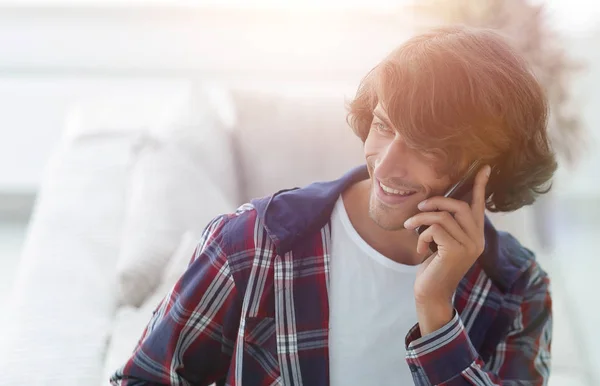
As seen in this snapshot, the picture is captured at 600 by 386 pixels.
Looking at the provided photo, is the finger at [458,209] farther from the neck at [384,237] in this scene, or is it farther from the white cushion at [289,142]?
the white cushion at [289,142]

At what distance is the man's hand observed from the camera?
0.84m

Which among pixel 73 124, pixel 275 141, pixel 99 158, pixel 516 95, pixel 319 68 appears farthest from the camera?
pixel 319 68

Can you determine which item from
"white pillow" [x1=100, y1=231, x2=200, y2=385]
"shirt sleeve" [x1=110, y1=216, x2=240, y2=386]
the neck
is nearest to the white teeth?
the neck

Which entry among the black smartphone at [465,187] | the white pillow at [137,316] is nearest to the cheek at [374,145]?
the black smartphone at [465,187]

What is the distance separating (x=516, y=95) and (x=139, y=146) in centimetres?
101

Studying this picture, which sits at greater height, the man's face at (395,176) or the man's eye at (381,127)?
the man's eye at (381,127)

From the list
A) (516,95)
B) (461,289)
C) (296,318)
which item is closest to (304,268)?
(296,318)

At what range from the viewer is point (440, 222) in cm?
84

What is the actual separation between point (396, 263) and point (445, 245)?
124 mm

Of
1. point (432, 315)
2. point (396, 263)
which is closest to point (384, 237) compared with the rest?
point (396, 263)

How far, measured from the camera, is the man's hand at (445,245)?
33.0 inches

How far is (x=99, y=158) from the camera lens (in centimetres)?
169

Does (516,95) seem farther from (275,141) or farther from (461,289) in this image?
(275,141)

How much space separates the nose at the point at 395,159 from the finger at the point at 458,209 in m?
0.06
